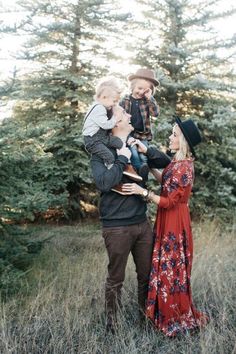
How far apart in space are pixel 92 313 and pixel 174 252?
113 centimetres

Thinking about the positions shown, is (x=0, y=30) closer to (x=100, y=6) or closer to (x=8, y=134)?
(x=8, y=134)

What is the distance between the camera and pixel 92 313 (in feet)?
14.7

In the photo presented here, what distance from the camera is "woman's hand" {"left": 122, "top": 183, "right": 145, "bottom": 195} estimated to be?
3.71 m

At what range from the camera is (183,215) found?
4086 millimetres

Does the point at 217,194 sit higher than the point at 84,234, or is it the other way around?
the point at 217,194

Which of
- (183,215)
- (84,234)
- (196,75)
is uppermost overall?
(196,75)

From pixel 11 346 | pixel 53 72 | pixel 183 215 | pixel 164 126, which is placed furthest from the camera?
pixel 53 72

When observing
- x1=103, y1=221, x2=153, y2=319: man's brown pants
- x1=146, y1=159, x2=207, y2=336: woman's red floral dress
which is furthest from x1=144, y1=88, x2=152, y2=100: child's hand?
x1=103, y1=221, x2=153, y2=319: man's brown pants

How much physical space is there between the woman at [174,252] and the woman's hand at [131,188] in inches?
13.2

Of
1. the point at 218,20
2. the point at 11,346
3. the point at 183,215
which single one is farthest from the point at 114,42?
the point at 11,346

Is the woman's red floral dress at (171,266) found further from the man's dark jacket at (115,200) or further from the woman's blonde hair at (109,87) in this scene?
the woman's blonde hair at (109,87)

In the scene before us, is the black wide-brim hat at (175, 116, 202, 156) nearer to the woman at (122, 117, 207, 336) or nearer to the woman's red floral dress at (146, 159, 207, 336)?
the woman at (122, 117, 207, 336)

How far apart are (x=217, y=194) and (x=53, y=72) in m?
4.15

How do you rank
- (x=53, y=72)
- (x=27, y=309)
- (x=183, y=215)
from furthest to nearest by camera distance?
1. (x=53, y=72)
2. (x=27, y=309)
3. (x=183, y=215)
